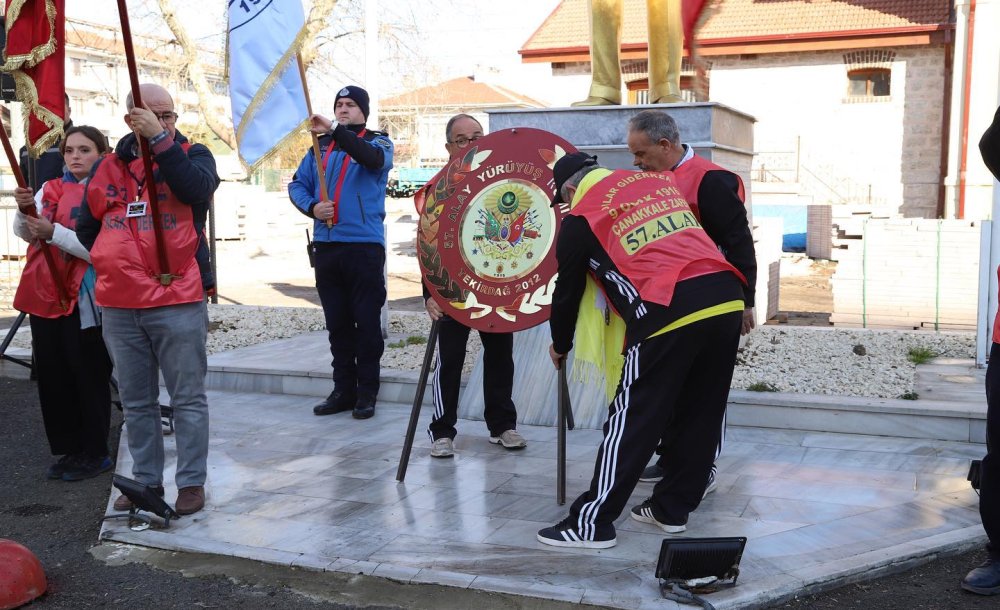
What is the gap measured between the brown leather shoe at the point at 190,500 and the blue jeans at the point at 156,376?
3 cm

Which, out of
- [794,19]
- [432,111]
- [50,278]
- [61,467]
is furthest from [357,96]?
[432,111]

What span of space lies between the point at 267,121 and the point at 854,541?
11.3 feet

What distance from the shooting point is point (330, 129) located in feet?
17.6

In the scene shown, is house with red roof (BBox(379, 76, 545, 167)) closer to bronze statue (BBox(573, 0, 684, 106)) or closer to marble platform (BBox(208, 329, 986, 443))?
marble platform (BBox(208, 329, 986, 443))

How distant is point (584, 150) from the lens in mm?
6863

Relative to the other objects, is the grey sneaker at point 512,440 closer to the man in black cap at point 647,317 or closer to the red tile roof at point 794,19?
the man in black cap at point 647,317

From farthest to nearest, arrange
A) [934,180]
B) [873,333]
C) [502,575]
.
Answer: [934,180] < [873,333] < [502,575]

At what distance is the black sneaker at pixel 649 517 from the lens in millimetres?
4367

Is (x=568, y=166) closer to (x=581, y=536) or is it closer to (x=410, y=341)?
(x=581, y=536)

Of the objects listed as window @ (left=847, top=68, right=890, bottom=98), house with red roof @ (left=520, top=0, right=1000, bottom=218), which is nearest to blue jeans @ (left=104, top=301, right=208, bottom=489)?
house with red roof @ (left=520, top=0, right=1000, bottom=218)

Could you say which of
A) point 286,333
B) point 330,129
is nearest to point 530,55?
point 286,333

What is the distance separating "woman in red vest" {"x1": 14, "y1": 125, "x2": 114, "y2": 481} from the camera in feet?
17.7

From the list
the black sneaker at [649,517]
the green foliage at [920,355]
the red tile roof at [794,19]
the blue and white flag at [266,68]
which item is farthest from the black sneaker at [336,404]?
the red tile roof at [794,19]

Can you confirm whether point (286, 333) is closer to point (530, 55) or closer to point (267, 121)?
point (267, 121)
